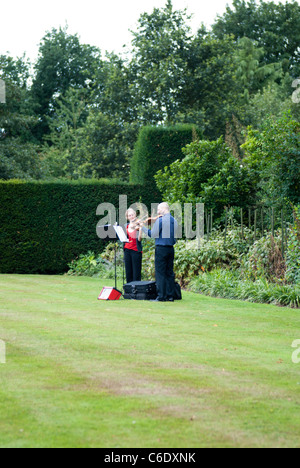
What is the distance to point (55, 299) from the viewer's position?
1074cm

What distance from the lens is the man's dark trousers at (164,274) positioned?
1101cm

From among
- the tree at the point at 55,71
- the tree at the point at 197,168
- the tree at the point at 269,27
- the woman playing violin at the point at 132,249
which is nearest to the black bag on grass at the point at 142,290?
the woman playing violin at the point at 132,249

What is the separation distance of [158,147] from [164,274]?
864 cm

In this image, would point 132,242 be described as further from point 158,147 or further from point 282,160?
point 158,147

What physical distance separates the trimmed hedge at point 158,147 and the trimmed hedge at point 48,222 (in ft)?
3.42

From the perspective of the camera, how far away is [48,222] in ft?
58.7

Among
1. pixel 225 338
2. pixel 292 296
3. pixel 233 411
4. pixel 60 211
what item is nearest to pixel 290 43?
pixel 60 211

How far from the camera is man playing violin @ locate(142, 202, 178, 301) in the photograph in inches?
431

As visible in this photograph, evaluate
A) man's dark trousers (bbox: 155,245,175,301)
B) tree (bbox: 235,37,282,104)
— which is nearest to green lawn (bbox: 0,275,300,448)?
man's dark trousers (bbox: 155,245,175,301)

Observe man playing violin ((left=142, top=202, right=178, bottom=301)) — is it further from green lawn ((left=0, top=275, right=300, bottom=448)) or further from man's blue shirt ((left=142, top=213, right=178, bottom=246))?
green lawn ((left=0, top=275, right=300, bottom=448))
